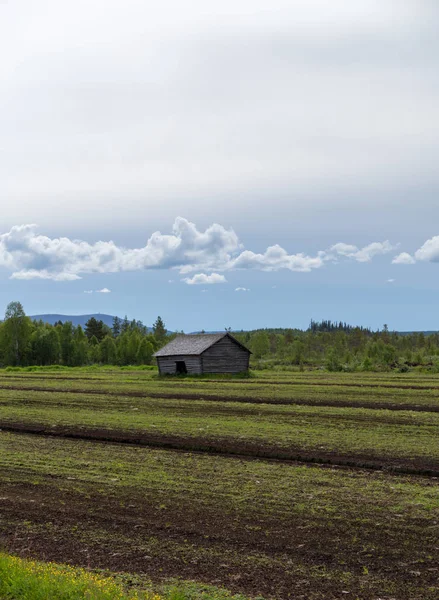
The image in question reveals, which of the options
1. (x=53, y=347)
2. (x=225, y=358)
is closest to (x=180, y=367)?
(x=225, y=358)

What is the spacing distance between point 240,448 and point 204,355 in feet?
124

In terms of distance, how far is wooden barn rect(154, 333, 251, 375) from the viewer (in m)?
56.6

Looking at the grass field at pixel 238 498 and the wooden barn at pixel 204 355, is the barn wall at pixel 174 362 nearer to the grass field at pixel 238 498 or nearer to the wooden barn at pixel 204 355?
the wooden barn at pixel 204 355

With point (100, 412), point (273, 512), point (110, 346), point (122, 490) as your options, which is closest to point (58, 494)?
point (122, 490)

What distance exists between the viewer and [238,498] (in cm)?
1328

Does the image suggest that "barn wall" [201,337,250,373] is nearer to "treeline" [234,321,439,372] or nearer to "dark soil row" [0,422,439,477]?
"treeline" [234,321,439,372]

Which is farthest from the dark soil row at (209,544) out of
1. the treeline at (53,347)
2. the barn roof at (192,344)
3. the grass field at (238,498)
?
the treeline at (53,347)

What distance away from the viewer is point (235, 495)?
13547 mm

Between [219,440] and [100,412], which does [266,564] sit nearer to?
[219,440]

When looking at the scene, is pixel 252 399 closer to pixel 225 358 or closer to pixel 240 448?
pixel 240 448

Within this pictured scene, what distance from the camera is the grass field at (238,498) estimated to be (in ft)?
31.0

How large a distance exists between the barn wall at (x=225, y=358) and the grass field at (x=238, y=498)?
29635 mm

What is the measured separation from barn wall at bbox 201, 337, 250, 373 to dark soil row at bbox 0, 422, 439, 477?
3312cm

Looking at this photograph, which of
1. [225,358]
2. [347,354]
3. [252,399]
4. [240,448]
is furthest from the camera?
[347,354]
